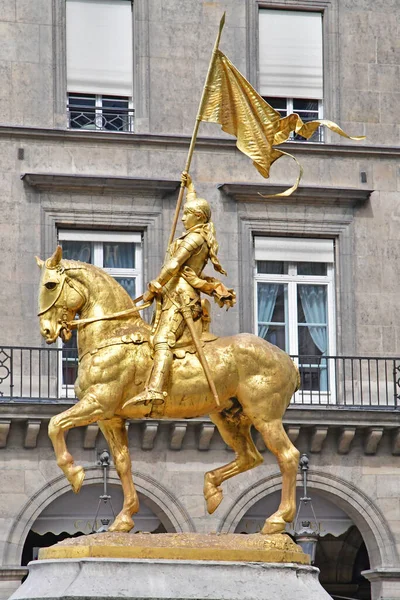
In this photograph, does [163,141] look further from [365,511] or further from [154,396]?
[154,396]

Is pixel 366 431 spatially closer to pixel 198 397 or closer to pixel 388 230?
pixel 388 230

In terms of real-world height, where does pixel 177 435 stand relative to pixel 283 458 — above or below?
above

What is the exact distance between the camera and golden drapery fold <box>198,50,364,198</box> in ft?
54.0

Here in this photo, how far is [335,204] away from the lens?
28.8 m

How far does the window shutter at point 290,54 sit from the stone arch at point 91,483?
603 centimetres

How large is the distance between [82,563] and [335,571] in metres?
16.9

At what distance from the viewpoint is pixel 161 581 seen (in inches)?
562

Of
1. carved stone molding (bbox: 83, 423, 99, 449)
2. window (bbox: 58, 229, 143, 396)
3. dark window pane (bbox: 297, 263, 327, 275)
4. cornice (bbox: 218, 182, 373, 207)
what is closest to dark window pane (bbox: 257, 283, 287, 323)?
dark window pane (bbox: 297, 263, 327, 275)

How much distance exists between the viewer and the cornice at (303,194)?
2830cm

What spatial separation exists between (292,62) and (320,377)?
4615 millimetres

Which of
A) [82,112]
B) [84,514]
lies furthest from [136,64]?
[84,514]

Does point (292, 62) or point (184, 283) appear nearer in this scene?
point (184, 283)

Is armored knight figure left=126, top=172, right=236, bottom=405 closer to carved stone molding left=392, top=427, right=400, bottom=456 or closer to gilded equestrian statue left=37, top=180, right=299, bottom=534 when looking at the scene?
gilded equestrian statue left=37, top=180, right=299, bottom=534

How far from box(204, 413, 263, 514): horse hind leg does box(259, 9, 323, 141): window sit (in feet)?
44.6
